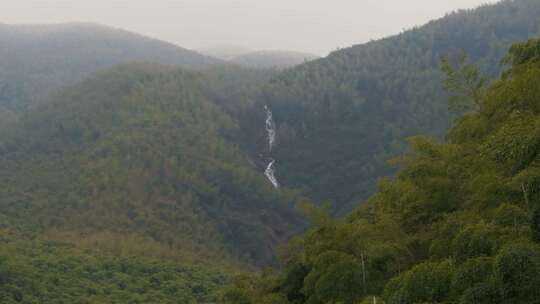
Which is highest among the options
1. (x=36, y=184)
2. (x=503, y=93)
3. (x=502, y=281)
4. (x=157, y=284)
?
(x=503, y=93)

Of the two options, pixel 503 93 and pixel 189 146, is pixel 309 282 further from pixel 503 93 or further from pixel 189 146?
pixel 189 146

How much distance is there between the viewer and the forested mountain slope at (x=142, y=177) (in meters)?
92.6

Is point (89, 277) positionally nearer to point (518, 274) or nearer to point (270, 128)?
point (518, 274)

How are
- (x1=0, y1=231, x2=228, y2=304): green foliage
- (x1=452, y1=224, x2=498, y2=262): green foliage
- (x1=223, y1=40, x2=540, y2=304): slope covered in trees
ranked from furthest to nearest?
1. (x1=0, y1=231, x2=228, y2=304): green foliage
2. (x1=452, y1=224, x2=498, y2=262): green foliage
3. (x1=223, y1=40, x2=540, y2=304): slope covered in trees

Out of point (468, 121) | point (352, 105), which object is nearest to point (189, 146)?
point (352, 105)

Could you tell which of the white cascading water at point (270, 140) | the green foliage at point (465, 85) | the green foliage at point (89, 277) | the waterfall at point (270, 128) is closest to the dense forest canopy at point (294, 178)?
the green foliage at point (465, 85)

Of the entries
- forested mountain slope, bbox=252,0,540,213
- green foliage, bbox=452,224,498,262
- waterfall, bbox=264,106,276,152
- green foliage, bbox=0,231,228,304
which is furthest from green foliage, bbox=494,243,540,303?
waterfall, bbox=264,106,276,152

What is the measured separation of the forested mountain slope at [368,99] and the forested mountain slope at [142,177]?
8984 mm

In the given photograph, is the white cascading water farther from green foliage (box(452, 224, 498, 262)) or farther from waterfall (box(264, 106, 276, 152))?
green foliage (box(452, 224, 498, 262))

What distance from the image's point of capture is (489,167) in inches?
746

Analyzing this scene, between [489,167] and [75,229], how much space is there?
8082 cm

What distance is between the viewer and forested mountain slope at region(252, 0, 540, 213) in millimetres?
120500

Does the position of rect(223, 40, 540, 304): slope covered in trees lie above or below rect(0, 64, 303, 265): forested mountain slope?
A: above

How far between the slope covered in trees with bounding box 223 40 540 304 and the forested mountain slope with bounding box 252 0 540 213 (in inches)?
3360
